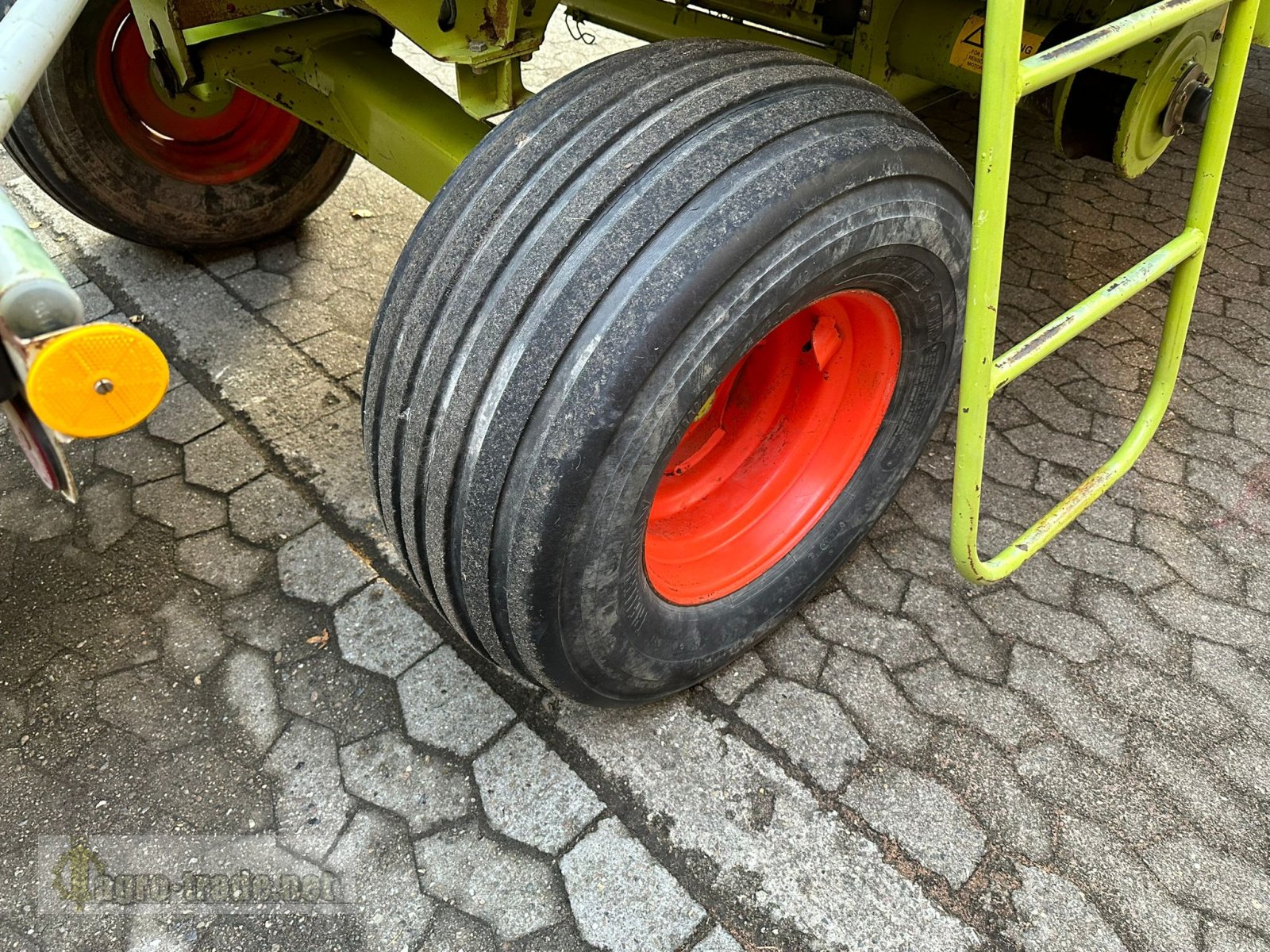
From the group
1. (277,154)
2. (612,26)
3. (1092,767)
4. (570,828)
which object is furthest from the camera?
Result: (277,154)

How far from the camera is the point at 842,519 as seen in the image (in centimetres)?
196

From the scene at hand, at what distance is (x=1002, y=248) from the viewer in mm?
1532

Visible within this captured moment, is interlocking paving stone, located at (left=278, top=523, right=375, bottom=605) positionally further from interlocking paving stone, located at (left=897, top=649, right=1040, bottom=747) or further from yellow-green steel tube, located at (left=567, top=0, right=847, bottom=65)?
yellow-green steel tube, located at (left=567, top=0, right=847, bottom=65)

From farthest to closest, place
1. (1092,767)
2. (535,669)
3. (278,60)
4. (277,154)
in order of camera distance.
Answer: (277,154) < (278,60) < (1092,767) < (535,669)

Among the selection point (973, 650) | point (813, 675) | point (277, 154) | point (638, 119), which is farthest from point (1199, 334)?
point (277, 154)

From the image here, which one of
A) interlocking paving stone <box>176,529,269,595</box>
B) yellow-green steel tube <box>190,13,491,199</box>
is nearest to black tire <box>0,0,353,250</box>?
yellow-green steel tube <box>190,13,491,199</box>

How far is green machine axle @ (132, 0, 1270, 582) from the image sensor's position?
1430mm

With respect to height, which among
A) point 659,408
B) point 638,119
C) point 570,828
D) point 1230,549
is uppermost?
point 638,119

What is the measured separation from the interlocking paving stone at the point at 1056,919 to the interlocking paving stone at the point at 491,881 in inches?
32.5

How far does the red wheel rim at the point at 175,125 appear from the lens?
2.66m

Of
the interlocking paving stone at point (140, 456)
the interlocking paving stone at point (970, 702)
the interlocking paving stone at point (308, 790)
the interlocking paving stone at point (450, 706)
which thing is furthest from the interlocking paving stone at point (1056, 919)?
the interlocking paving stone at point (140, 456)

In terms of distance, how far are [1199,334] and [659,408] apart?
257cm

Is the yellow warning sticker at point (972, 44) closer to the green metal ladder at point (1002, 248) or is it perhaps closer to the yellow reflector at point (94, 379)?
the green metal ladder at point (1002, 248)

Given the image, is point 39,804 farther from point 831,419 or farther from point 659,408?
point 831,419
